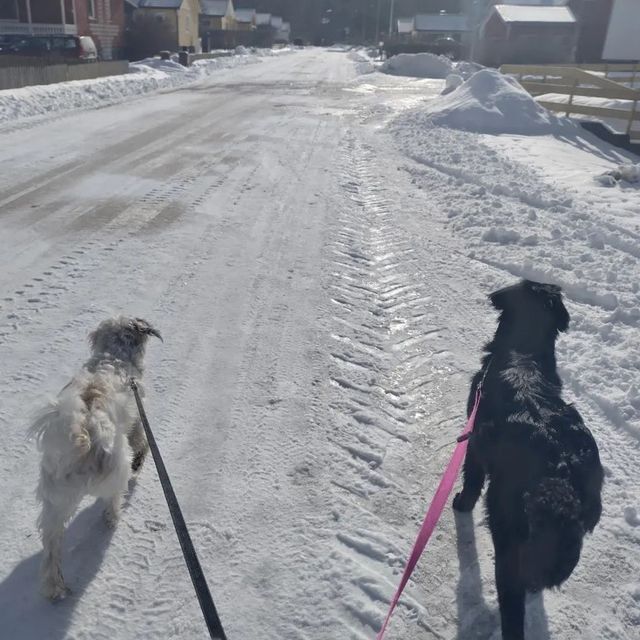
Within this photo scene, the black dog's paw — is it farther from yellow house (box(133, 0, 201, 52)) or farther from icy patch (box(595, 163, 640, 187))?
yellow house (box(133, 0, 201, 52))

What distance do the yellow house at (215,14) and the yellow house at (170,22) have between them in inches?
972

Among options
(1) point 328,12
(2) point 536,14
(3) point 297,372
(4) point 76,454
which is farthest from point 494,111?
(1) point 328,12

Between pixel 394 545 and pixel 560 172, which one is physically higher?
pixel 560 172

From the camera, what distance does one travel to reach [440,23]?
8656cm

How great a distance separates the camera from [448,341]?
5363mm

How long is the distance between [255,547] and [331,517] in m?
0.49

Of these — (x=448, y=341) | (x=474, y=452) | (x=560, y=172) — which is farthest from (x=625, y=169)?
(x=474, y=452)

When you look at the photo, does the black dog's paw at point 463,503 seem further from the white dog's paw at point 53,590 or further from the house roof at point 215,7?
the house roof at point 215,7

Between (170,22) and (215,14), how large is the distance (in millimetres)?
38150

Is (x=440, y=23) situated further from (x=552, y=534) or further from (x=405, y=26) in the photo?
(x=552, y=534)

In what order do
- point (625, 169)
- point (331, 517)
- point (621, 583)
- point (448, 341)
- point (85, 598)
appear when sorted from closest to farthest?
1. point (85, 598)
2. point (621, 583)
3. point (331, 517)
4. point (448, 341)
5. point (625, 169)

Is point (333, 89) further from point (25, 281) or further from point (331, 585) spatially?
point (331, 585)

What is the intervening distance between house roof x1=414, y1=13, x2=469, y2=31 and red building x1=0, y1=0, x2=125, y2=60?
57795mm

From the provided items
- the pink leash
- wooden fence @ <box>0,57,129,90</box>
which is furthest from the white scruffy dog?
wooden fence @ <box>0,57,129,90</box>
